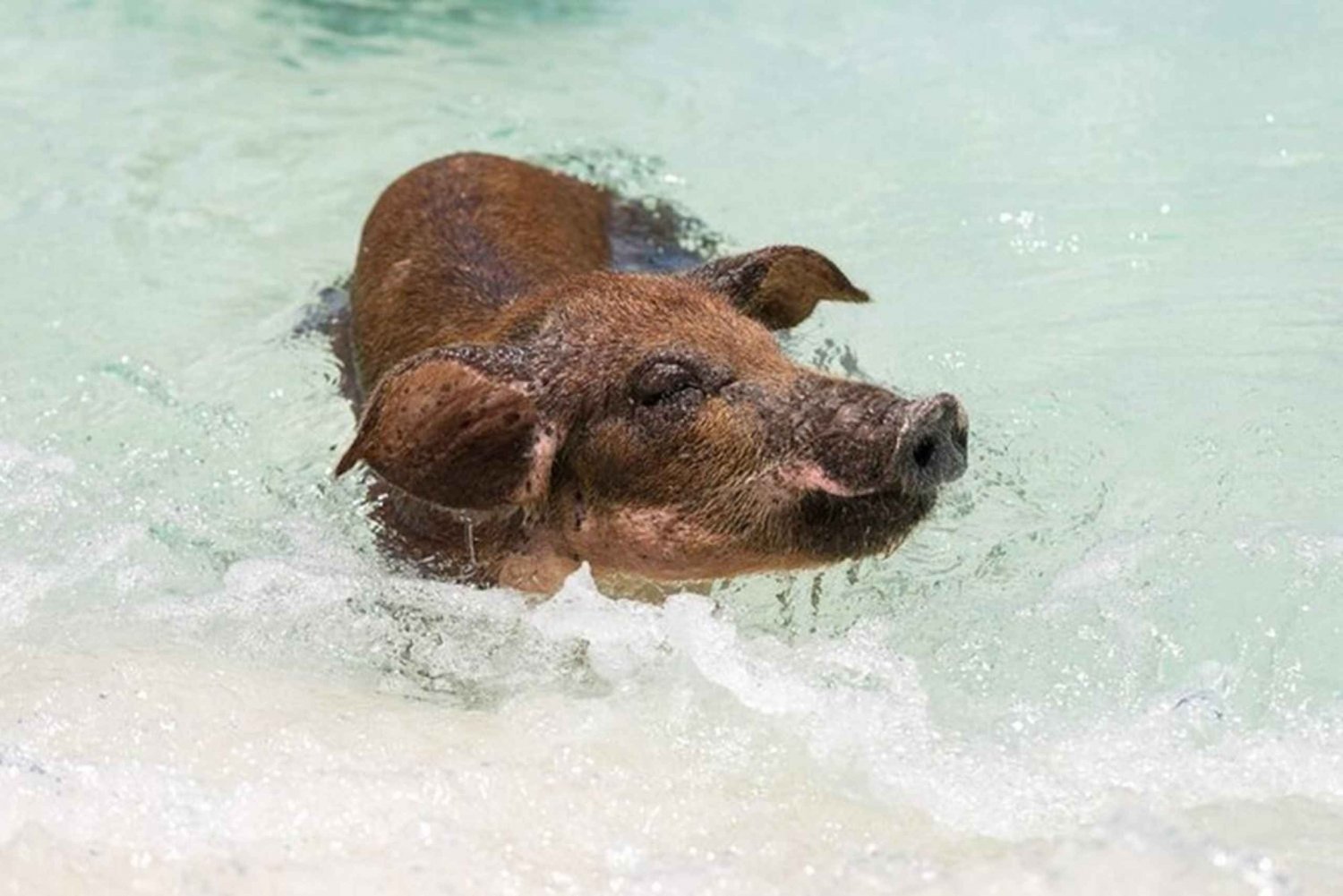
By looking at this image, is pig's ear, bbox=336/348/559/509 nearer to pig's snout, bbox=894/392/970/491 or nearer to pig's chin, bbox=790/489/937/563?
pig's chin, bbox=790/489/937/563

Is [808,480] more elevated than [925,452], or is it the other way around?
[925,452]

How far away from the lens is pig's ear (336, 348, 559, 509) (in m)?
5.09

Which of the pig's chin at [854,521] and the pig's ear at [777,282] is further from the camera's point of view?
the pig's ear at [777,282]

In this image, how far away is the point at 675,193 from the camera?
863 cm

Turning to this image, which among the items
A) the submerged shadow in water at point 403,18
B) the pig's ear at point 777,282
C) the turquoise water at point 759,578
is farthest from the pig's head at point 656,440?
the submerged shadow in water at point 403,18

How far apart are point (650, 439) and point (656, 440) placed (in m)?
0.02

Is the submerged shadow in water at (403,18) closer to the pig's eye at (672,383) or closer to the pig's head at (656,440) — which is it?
the pig's head at (656,440)

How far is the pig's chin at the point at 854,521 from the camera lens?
4738 mm

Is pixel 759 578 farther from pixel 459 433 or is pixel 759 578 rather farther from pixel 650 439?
pixel 459 433

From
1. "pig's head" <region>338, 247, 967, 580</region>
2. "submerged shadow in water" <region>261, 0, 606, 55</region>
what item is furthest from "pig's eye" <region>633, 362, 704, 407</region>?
"submerged shadow in water" <region>261, 0, 606, 55</region>

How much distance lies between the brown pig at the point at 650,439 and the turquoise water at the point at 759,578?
Answer: 0.21 metres

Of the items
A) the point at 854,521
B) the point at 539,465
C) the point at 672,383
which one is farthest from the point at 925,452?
the point at 539,465

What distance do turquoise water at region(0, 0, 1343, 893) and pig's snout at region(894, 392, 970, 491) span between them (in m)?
0.54

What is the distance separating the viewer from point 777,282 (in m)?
5.80
